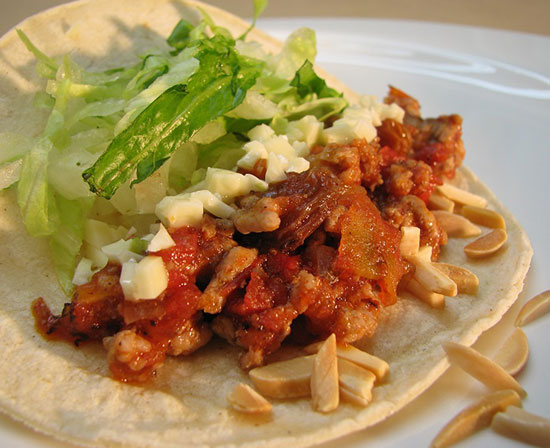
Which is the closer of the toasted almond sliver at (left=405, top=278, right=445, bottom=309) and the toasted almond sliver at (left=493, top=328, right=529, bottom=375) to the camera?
the toasted almond sliver at (left=493, top=328, right=529, bottom=375)

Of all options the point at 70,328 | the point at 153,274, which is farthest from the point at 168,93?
the point at 70,328

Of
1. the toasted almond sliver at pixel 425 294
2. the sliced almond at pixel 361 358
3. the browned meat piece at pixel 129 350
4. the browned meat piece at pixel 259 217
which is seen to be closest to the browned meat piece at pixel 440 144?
the toasted almond sliver at pixel 425 294

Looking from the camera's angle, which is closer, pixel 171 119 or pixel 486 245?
pixel 171 119

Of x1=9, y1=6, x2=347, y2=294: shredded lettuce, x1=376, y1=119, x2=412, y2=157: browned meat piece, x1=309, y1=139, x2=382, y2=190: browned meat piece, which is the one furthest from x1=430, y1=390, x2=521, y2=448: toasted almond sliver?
x1=376, y1=119, x2=412, y2=157: browned meat piece

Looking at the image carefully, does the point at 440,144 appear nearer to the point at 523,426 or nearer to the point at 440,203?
the point at 440,203

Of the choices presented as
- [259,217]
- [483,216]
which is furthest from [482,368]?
[483,216]

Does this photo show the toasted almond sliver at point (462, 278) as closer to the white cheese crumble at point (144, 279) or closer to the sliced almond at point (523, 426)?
the sliced almond at point (523, 426)

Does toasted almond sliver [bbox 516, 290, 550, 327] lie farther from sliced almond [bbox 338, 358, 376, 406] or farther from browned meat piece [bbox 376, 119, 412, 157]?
browned meat piece [bbox 376, 119, 412, 157]
